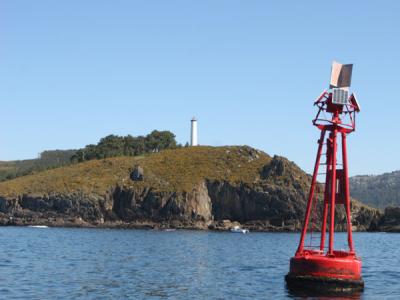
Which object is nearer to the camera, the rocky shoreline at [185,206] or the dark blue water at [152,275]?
the dark blue water at [152,275]

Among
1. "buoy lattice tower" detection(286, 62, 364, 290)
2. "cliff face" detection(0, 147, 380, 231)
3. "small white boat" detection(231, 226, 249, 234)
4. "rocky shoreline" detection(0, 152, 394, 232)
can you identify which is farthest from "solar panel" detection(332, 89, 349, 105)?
"cliff face" detection(0, 147, 380, 231)

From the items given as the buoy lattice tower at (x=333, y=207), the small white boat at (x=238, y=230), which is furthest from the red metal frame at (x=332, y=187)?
the small white boat at (x=238, y=230)

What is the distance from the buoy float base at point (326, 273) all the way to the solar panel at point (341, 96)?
10.4 metres

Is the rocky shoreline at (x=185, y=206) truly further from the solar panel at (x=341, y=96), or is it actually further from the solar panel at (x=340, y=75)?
the solar panel at (x=341, y=96)

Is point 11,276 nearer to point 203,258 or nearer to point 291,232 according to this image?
point 203,258

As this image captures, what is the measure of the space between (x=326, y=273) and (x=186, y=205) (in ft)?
472

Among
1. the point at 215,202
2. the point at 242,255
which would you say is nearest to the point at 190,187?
the point at 215,202

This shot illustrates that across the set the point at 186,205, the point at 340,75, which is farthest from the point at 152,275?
the point at 186,205

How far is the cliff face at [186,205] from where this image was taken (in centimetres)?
18712

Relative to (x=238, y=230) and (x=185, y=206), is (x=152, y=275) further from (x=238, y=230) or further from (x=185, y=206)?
(x=185, y=206)

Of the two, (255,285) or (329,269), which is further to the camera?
(255,285)

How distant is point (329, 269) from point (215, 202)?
151046mm

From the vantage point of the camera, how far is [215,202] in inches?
7761

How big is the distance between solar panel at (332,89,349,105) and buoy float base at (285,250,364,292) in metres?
10.4
